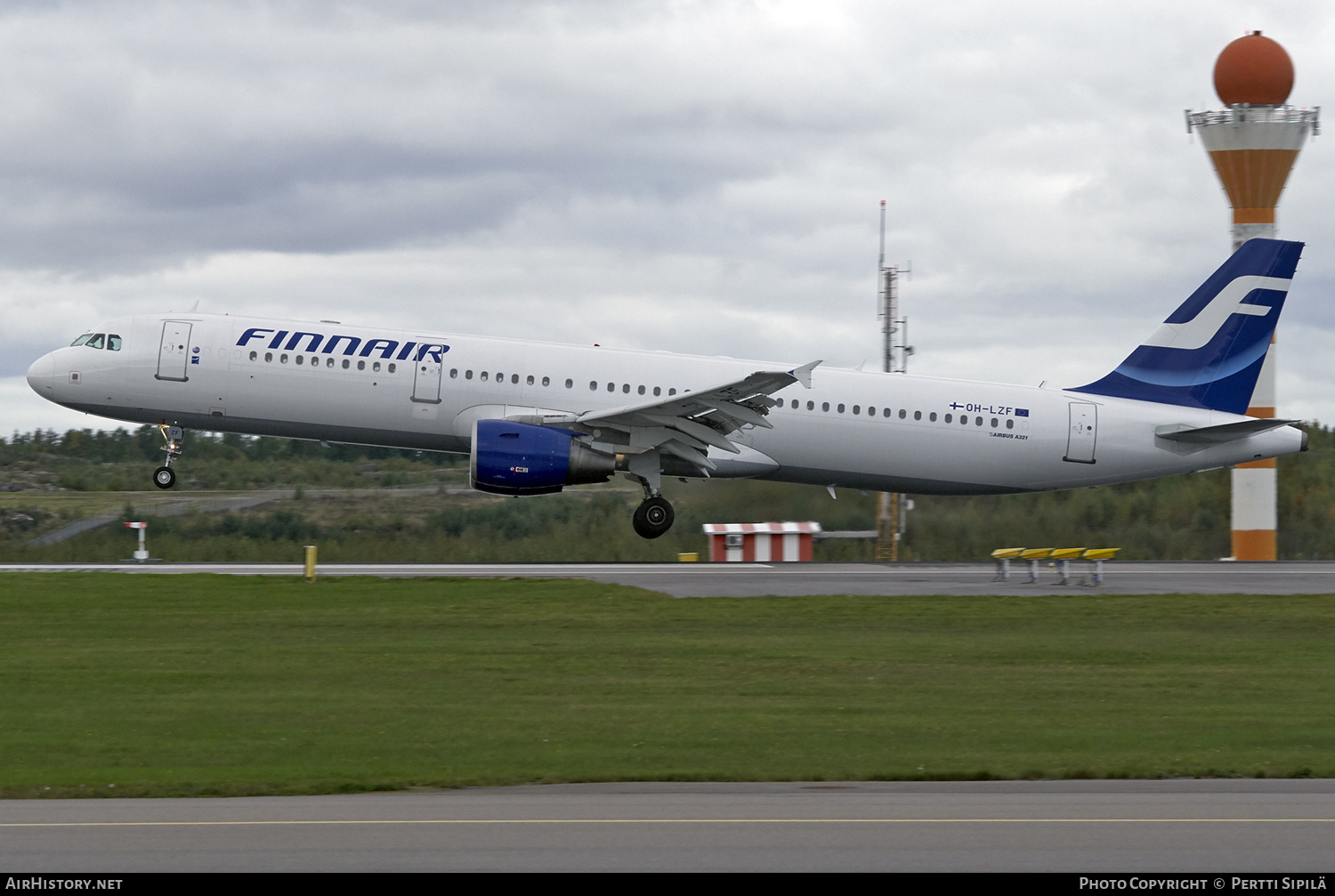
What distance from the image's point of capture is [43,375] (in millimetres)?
29531

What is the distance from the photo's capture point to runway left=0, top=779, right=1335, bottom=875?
8227mm

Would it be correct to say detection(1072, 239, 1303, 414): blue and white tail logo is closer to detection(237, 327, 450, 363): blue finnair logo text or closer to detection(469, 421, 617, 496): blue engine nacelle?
detection(469, 421, 617, 496): blue engine nacelle

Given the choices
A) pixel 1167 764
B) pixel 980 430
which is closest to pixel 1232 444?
pixel 980 430

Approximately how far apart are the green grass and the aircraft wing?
173 inches

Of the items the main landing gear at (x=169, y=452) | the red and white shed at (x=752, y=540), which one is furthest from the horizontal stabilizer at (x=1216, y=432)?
the main landing gear at (x=169, y=452)

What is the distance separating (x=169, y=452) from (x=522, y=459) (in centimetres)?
770

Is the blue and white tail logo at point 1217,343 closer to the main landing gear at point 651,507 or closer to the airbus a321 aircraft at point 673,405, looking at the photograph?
the airbus a321 aircraft at point 673,405

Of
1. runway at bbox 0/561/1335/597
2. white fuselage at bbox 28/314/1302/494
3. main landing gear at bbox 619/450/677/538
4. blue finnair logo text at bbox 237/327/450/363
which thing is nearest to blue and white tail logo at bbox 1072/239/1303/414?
white fuselage at bbox 28/314/1302/494

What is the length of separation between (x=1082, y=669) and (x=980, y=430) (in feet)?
45.6

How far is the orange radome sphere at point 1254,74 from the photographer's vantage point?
143 feet
